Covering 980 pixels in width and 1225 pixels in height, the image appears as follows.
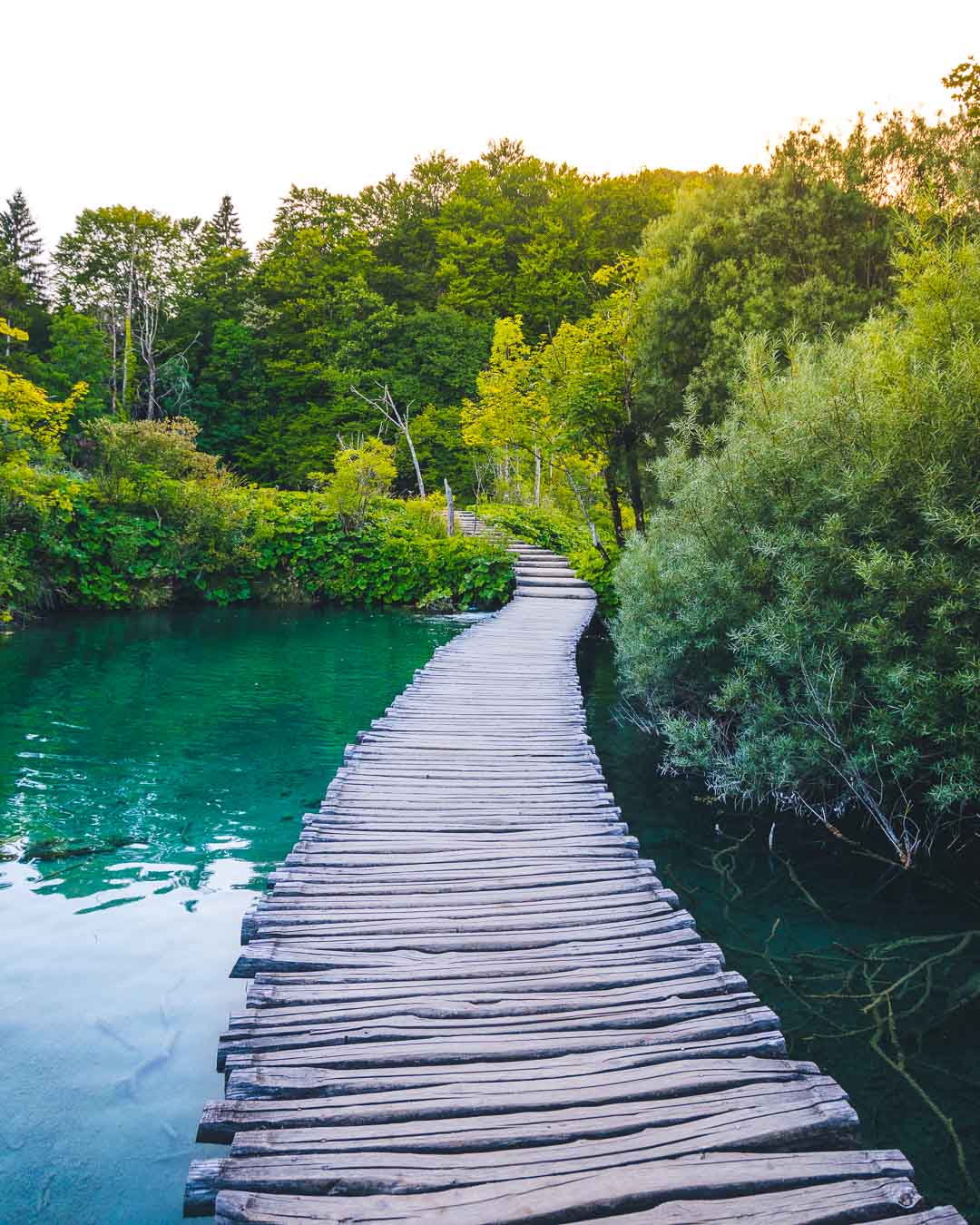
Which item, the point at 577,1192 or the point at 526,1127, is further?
the point at 526,1127

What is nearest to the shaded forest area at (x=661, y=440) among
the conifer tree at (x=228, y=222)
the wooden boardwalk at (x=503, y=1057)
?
the wooden boardwalk at (x=503, y=1057)

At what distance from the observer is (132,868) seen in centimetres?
539

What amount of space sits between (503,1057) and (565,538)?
16.1 metres

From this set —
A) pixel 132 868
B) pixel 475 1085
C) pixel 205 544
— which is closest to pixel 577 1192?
pixel 475 1085

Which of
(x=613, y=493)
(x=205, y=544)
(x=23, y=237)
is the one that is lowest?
(x=205, y=544)

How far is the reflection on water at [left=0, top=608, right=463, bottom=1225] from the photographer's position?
10.1ft

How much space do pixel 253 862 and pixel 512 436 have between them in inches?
494

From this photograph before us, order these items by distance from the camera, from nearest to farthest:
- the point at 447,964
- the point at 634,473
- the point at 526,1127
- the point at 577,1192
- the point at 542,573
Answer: the point at 577,1192 → the point at 526,1127 → the point at 447,964 → the point at 634,473 → the point at 542,573

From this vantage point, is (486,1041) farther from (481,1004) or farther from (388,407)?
(388,407)

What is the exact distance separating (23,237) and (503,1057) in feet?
160

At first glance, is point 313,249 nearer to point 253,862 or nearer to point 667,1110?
point 253,862

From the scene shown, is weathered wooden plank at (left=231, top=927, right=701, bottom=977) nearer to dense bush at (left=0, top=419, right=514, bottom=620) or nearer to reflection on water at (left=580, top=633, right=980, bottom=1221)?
reflection on water at (left=580, top=633, right=980, bottom=1221)

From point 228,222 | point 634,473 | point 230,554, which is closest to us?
point 634,473

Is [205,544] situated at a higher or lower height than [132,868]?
higher
